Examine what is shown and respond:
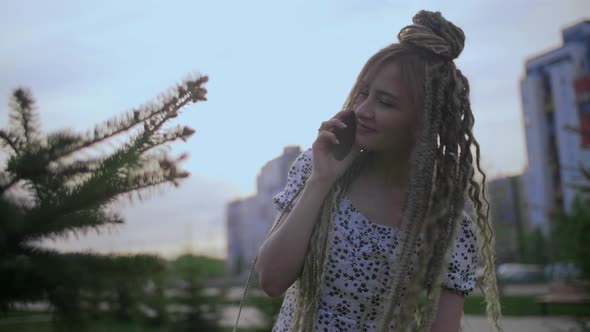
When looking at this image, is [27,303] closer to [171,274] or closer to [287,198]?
[171,274]

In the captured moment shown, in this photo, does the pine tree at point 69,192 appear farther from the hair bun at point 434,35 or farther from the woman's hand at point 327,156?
the hair bun at point 434,35

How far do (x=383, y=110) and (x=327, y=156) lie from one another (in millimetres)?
235

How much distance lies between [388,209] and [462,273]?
0.33 m

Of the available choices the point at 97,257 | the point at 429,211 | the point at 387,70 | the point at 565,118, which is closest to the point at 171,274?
the point at 97,257

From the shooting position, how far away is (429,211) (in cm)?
187

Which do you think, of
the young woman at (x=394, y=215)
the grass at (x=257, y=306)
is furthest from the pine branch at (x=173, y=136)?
the young woman at (x=394, y=215)

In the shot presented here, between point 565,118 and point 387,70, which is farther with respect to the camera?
point 565,118

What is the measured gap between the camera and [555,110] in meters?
38.7

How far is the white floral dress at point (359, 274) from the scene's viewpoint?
200cm

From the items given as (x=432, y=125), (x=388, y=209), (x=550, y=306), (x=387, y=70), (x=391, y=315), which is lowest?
(x=550, y=306)

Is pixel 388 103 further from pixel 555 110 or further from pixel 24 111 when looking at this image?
pixel 555 110

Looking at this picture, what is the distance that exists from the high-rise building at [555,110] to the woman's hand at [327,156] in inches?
1455

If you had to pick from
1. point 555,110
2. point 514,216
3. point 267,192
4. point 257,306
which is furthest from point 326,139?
point 514,216

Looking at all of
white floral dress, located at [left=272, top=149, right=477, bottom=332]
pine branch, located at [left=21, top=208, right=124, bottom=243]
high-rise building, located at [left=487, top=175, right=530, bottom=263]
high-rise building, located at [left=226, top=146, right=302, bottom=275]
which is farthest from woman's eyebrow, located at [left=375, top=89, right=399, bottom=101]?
high-rise building, located at [left=487, top=175, right=530, bottom=263]
